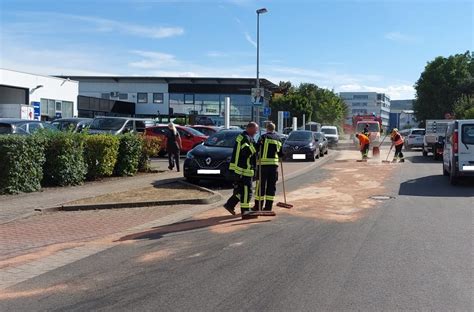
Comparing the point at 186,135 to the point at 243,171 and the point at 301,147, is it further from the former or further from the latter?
the point at 243,171

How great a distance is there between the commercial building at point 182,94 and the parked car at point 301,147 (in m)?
45.0

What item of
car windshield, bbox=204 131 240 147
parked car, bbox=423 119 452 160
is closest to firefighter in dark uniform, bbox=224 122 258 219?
car windshield, bbox=204 131 240 147

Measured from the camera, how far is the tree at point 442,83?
76.6m

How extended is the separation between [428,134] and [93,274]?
84.4ft

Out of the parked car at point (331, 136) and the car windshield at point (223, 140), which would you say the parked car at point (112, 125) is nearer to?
the car windshield at point (223, 140)

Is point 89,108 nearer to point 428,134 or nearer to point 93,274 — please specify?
point 428,134

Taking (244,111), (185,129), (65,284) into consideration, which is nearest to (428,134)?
(185,129)

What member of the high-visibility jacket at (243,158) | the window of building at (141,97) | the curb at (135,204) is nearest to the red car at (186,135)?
the curb at (135,204)

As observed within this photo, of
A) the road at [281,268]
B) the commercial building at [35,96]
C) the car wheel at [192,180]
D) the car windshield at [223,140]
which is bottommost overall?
the road at [281,268]

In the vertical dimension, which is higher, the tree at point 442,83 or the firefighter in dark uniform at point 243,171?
the tree at point 442,83

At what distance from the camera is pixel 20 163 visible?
11.5 meters

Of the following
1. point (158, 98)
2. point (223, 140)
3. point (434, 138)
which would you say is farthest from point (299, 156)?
point (158, 98)

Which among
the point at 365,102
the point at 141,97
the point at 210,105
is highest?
the point at 365,102

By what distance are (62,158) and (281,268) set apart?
26.5ft
